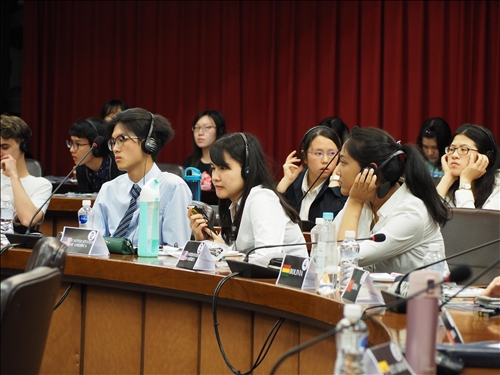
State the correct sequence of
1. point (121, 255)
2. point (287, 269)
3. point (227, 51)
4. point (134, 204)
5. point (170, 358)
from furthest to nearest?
point (227, 51), point (134, 204), point (121, 255), point (170, 358), point (287, 269)

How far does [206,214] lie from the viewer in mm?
2914

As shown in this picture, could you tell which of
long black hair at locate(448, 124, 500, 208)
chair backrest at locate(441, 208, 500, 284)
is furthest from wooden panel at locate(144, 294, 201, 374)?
long black hair at locate(448, 124, 500, 208)

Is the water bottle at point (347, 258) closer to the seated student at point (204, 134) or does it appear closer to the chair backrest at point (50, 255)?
the chair backrest at point (50, 255)

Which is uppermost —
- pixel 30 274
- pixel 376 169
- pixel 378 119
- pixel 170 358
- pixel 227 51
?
pixel 227 51

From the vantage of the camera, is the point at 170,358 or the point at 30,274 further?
the point at 170,358

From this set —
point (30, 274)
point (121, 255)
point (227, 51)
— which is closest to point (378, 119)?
point (227, 51)

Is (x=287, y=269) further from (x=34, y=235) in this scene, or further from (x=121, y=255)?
(x=34, y=235)

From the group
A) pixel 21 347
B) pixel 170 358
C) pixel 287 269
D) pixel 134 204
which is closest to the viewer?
pixel 21 347

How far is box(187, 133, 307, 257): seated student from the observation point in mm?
2654

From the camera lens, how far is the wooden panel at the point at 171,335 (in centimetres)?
226

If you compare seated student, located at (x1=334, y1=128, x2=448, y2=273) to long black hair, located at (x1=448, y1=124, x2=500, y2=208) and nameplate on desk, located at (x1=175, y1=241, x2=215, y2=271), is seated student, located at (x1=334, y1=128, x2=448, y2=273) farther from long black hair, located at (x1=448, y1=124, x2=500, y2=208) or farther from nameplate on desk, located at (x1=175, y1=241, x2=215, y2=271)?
long black hair, located at (x1=448, y1=124, x2=500, y2=208)

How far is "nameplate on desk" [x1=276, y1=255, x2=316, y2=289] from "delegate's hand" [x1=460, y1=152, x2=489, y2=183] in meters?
2.18

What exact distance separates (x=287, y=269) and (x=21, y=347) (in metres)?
0.88

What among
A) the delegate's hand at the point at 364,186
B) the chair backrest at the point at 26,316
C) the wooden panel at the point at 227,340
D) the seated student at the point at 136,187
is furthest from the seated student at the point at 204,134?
the chair backrest at the point at 26,316
